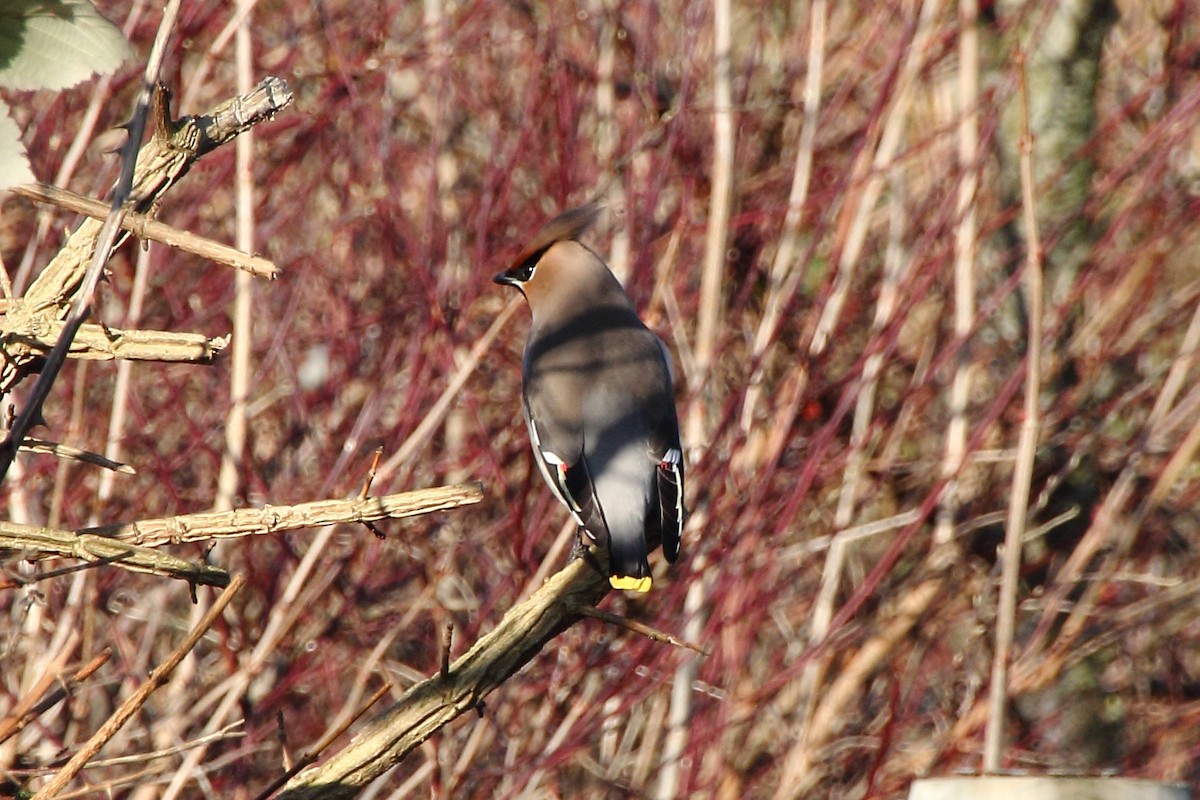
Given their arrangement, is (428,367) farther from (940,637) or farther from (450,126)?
(940,637)

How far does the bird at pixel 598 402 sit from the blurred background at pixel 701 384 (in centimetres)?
24

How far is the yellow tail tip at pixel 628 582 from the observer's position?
2.89m

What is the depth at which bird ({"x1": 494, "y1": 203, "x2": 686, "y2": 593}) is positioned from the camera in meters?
3.37

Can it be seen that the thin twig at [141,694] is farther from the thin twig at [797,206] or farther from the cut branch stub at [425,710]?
the thin twig at [797,206]

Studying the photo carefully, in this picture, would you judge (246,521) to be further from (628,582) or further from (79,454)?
(628,582)

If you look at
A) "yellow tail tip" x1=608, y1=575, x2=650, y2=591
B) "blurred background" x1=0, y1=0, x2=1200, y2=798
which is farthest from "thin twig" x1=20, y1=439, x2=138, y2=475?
"blurred background" x1=0, y1=0, x2=1200, y2=798

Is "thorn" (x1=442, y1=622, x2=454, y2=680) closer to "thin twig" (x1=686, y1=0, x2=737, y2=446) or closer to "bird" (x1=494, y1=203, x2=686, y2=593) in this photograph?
"bird" (x1=494, y1=203, x2=686, y2=593)

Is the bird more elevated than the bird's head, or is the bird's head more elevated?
the bird's head

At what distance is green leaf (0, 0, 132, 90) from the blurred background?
2.56 metres

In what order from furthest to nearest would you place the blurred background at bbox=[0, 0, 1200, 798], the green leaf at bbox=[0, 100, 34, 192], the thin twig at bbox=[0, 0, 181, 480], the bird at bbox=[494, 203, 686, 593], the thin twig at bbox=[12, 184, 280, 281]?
the blurred background at bbox=[0, 0, 1200, 798] → the bird at bbox=[494, 203, 686, 593] → the thin twig at bbox=[12, 184, 280, 281] → the thin twig at bbox=[0, 0, 181, 480] → the green leaf at bbox=[0, 100, 34, 192]

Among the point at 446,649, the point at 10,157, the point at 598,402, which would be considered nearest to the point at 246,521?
the point at 446,649

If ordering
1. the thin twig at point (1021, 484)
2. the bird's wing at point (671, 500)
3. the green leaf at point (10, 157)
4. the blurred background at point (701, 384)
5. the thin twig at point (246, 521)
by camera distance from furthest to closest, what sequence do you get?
1. the blurred background at point (701, 384)
2. the bird's wing at point (671, 500)
3. the thin twig at point (1021, 484)
4. the thin twig at point (246, 521)
5. the green leaf at point (10, 157)

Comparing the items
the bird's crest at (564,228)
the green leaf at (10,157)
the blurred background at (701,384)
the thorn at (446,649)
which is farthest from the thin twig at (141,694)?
the bird's crest at (564,228)

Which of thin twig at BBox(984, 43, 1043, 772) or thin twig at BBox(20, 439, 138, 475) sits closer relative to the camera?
thin twig at BBox(20, 439, 138, 475)
